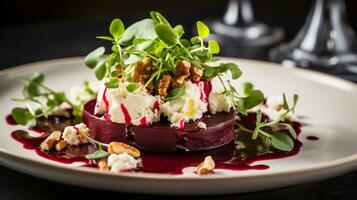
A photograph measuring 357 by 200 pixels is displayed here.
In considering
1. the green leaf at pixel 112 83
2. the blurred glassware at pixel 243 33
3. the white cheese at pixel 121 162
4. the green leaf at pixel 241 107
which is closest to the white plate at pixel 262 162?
the white cheese at pixel 121 162

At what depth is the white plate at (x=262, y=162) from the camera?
2.06m

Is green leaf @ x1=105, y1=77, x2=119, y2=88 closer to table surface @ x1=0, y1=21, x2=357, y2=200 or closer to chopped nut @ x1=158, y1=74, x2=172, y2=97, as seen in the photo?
chopped nut @ x1=158, y1=74, x2=172, y2=97

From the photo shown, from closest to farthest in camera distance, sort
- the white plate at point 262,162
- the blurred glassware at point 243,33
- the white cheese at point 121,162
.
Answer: the white plate at point 262,162 < the white cheese at point 121,162 < the blurred glassware at point 243,33

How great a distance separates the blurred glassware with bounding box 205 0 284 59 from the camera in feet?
14.4

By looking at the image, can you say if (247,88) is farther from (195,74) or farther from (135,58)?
(135,58)

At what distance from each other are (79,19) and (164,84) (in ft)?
8.30

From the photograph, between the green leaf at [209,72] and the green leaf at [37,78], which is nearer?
the green leaf at [209,72]

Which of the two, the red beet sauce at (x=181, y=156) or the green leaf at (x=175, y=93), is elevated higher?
the green leaf at (x=175, y=93)

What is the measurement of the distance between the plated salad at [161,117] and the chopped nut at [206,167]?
0.18 feet

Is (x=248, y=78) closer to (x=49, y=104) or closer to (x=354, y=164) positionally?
(x=49, y=104)

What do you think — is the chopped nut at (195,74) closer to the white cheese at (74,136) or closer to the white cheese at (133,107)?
the white cheese at (133,107)

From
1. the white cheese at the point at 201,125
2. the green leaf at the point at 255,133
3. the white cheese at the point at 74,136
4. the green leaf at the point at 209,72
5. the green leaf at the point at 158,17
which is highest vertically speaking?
the green leaf at the point at 158,17

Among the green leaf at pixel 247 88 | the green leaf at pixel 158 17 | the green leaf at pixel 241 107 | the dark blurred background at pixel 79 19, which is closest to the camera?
the green leaf at pixel 158 17

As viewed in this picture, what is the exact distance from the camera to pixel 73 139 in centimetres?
252
